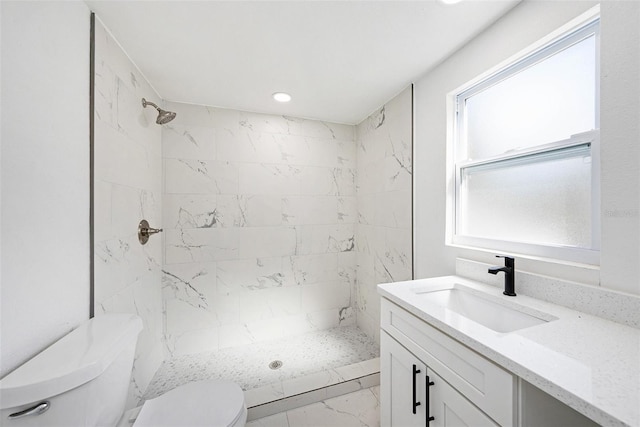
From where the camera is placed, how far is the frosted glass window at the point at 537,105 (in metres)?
1.05

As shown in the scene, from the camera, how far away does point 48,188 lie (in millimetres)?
958

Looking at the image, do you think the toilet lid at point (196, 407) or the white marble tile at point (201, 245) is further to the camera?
the white marble tile at point (201, 245)

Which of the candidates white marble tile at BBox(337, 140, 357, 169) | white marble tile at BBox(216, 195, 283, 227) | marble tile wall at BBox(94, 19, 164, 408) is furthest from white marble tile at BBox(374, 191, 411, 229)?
marble tile wall at BBox(94, 19, 164, 408)

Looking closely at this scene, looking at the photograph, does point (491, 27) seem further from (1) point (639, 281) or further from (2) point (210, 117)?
(2) point (210, 117)

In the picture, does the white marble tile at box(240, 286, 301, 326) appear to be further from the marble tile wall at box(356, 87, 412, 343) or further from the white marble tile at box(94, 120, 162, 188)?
the white marble tile at box(94, 120, 162, 188)

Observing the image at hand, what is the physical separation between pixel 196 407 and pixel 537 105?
208 cm

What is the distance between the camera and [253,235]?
238 centimetres

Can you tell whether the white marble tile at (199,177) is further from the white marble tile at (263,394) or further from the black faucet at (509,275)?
the black faucet at (509,275)

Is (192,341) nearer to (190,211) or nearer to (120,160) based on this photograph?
(190,211)

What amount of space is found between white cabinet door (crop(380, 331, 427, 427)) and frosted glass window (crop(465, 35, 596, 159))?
3.80 feet

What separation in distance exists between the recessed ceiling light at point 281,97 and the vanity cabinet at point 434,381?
5.58 ft

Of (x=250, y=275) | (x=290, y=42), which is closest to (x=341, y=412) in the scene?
(x=250, y=275)

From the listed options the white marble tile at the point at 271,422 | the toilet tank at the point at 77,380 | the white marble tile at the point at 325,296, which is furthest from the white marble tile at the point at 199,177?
the white marble tile at the point at 271,422

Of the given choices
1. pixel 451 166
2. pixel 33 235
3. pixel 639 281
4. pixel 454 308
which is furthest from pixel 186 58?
pixel 639 281
